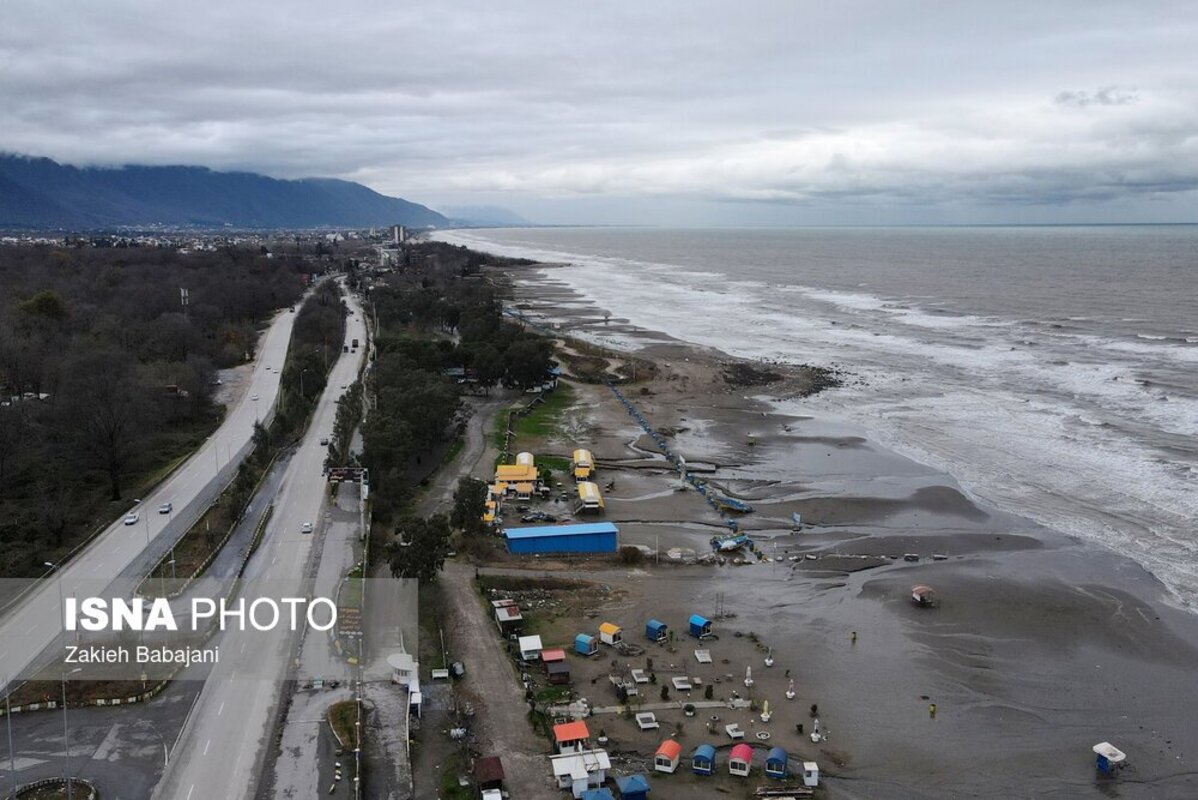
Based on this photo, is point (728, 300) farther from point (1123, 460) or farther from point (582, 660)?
point (582, 660)

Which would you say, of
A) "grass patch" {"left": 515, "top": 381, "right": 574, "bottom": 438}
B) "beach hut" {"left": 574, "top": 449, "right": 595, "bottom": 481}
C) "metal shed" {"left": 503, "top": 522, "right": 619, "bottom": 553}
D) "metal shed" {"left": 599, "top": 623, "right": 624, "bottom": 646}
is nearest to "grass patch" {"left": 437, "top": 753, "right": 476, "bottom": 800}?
"metal shed" {"left": 599, "top": 623, "right": 624, "bottom": 646}

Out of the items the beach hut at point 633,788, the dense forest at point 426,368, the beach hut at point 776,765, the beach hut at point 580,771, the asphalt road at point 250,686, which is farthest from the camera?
the dense forest at point 426,368

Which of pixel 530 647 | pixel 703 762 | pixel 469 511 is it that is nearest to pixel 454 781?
pixel 703 762

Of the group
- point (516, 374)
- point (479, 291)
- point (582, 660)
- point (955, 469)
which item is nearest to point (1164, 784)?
point (582, 660)

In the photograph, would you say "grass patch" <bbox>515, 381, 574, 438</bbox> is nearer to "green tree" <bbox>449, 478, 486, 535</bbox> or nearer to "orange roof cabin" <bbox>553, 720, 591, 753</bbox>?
"green tree" <bbox>449, 478, 486, 535</bbox>

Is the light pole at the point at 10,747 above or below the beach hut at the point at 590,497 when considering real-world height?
below

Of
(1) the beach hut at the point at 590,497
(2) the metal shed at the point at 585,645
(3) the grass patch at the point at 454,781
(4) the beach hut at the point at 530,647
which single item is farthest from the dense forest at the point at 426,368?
(3) the grass patch at the point at 454,781

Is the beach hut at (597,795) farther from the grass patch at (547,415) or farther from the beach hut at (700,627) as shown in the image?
the grass patch at (547,415)

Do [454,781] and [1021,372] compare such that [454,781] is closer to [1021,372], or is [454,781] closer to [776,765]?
[776,765]
